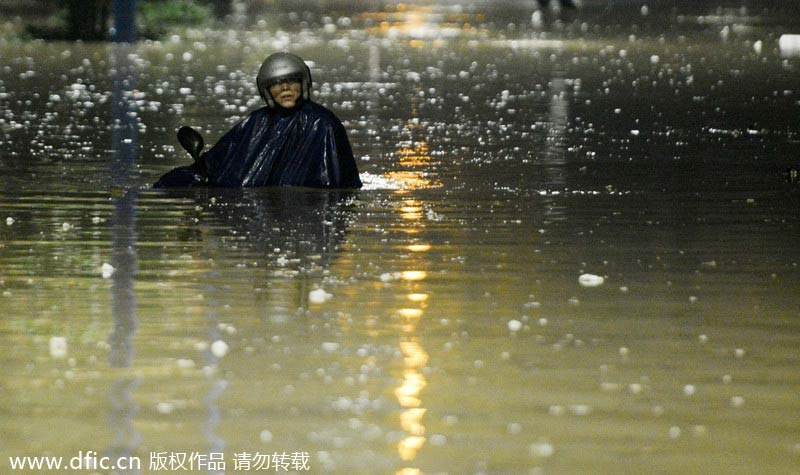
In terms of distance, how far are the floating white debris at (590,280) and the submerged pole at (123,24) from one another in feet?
Result: 89.8

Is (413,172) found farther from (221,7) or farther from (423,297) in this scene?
(221,7)

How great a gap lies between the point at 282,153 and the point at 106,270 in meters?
3.72

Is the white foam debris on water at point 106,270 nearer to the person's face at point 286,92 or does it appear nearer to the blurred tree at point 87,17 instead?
the person's face at point 286,92

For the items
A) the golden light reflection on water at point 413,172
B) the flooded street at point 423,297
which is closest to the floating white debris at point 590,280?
the flooded street at point 423,297

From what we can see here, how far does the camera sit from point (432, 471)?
19.5 ft

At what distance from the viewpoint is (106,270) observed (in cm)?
973

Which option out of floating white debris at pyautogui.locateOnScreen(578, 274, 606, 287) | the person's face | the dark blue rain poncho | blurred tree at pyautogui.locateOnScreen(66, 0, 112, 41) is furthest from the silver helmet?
blurred tree at pyautogui.locateOnScreen(66, 0, 112, 41)

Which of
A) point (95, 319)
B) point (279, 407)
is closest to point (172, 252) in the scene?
point (95, 319)

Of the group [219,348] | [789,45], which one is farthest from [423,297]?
[789,45]

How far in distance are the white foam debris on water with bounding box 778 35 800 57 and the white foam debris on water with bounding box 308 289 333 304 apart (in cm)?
2394

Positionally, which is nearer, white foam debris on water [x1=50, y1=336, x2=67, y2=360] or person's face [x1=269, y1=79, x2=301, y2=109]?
white foam debris on water [x1=50, y1=336, x2=67, y2=360]

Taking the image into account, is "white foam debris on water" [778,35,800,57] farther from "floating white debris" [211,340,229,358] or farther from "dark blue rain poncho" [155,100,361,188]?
"floating white debris" [211,340,229,358]

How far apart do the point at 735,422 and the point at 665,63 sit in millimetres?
23979

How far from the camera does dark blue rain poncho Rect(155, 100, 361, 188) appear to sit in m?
→ 13.3
